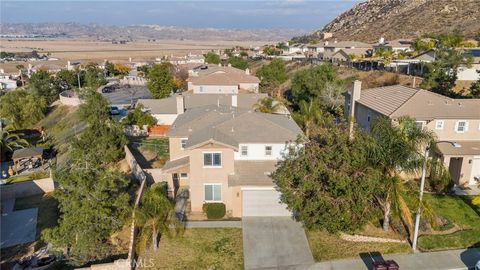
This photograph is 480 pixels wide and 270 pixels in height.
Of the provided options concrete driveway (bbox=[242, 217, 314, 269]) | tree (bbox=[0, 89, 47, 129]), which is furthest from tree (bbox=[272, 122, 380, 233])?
tree (bbox=[0, 89, 47, 129])

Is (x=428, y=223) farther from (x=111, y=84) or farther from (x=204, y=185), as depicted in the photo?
(x=111, y=84)

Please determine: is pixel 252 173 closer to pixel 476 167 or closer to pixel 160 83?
pixel 476 167

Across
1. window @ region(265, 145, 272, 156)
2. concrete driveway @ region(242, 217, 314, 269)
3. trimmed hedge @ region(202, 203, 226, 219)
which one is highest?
window @ region(265, 145, 272, 156)

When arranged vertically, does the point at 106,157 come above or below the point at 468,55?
below

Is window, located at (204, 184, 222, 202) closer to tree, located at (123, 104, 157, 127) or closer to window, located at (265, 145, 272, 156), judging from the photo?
window, located at (265, 145, 272, 156)

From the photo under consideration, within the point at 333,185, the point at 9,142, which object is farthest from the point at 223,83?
the point at 333,185

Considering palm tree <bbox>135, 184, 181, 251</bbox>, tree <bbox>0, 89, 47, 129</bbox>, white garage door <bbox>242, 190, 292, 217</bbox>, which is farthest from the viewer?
tree <bbox>0, 89, 47, 129</bbox>

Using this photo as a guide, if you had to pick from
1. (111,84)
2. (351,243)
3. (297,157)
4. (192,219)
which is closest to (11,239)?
(192,219)
